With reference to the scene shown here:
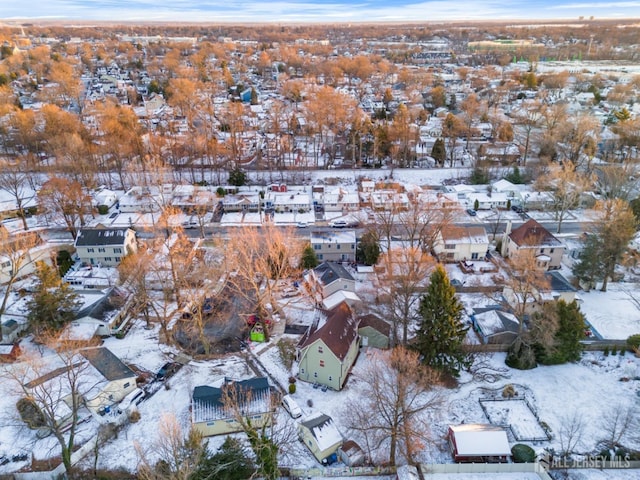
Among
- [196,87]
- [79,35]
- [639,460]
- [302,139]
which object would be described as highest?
[79,35]

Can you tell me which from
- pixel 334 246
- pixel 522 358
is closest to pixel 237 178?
pixel 334 246

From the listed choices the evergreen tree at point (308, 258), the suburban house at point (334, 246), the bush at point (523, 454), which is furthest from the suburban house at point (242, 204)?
the bush at point (523, 454)

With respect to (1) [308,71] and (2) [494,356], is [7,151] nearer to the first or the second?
(2) [494,356]

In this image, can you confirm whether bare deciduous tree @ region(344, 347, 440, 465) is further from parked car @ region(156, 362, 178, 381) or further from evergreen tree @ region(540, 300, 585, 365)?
parked car @ region(156, 362, 178, 381)

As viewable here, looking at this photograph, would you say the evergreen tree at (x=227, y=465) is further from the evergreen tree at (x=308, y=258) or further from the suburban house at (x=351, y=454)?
the evergreen tree at (x=308, y=258)

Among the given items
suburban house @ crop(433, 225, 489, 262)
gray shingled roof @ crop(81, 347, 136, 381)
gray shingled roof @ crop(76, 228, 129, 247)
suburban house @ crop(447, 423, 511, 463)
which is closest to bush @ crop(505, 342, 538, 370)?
suburban house @ crop(447, 423, 511, 463)

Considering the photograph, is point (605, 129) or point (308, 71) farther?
point (308, 71)

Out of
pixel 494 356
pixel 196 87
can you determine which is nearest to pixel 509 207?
pixel 494 356

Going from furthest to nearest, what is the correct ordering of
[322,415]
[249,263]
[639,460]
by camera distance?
[249,263]
[322,415]
[639,460]
